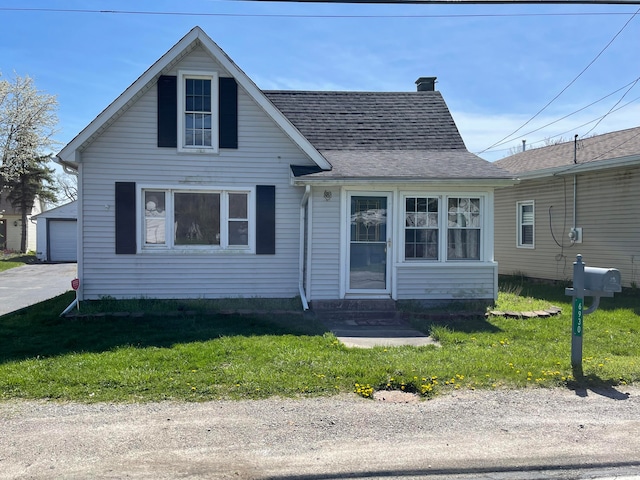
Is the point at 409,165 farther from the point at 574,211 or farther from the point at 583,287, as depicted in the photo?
the point at 574,211

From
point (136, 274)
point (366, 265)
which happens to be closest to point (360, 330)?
point (366, 265)

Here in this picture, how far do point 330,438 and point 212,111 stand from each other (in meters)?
7.87

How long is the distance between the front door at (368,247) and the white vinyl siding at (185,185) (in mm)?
1335

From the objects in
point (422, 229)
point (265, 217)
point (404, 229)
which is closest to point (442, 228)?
point (422, 229)

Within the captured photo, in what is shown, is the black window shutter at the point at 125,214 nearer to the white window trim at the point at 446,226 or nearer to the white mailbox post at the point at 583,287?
the white window trim at the point at 446,226

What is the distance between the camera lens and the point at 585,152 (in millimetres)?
14797

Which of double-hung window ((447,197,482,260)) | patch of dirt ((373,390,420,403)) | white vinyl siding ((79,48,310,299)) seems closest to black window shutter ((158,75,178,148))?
white vinyl siding ((79,48,310,299))

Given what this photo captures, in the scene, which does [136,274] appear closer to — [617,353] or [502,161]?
[617,353]

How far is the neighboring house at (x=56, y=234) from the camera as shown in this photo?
27734 mm

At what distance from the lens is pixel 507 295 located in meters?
12.2

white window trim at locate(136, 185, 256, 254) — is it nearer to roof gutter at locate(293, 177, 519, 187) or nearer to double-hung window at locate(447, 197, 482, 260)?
roof gutter at locate(293, 177, 519, 187)

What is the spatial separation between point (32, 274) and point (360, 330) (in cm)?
1766

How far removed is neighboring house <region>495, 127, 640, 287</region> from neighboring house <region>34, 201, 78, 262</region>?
75.9ft

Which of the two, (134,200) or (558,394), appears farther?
(134,200)
